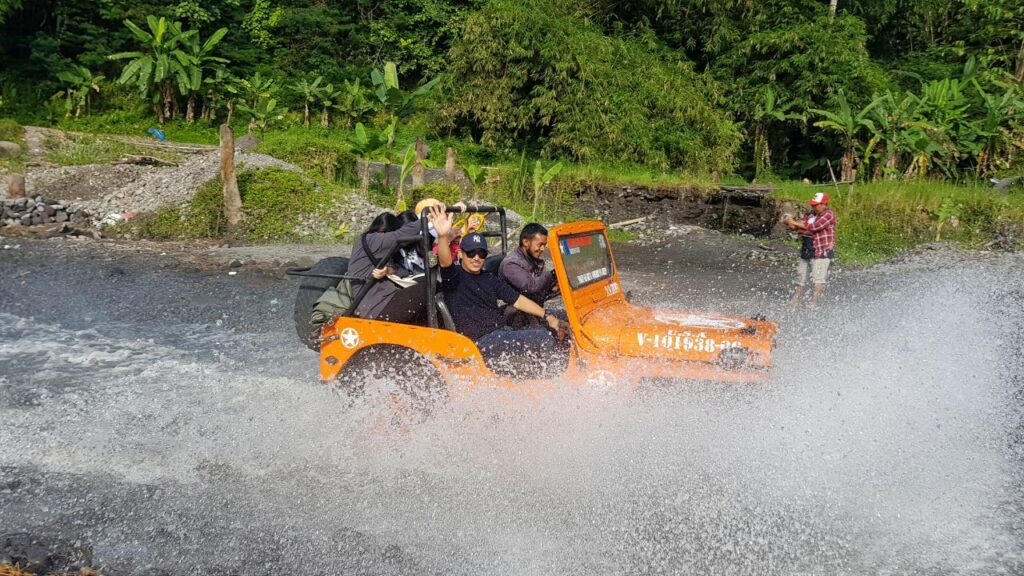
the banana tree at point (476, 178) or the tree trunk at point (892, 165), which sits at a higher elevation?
the tree trunk at point (892, 165)

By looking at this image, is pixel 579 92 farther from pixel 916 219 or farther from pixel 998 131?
pixel 998 131

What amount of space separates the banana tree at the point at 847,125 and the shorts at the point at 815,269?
7819 mm

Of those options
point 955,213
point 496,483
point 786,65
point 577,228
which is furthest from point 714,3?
point 496,483

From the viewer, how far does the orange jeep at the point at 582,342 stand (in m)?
4.86

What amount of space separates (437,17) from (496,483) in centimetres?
2558

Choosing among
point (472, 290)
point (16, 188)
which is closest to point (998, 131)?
point (472, 290)

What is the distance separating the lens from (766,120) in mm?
22562

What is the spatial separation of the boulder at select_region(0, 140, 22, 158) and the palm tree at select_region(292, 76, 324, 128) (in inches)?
307

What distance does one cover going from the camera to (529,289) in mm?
5547

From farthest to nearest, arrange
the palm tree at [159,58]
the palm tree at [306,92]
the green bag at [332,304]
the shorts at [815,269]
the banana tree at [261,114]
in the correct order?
the palm tree at [306,92] < the palm tree at [159,58] < the banana tree at [261,114] < the shorts at [815,269] < the green bag at [332,304]

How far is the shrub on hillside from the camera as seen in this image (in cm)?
1998

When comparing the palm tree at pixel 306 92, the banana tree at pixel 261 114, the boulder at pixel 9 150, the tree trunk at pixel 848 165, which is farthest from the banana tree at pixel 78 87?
Answer: the tree trunk at pixel 848 165

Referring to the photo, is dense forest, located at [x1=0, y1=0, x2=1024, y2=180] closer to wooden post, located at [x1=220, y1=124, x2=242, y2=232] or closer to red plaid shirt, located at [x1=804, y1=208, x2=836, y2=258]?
wooden post, located at [x1=220, y1=124, x2=242, y2=232]

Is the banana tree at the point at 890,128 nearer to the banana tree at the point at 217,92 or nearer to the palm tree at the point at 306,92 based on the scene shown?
the palm tree at the point at 306,92
